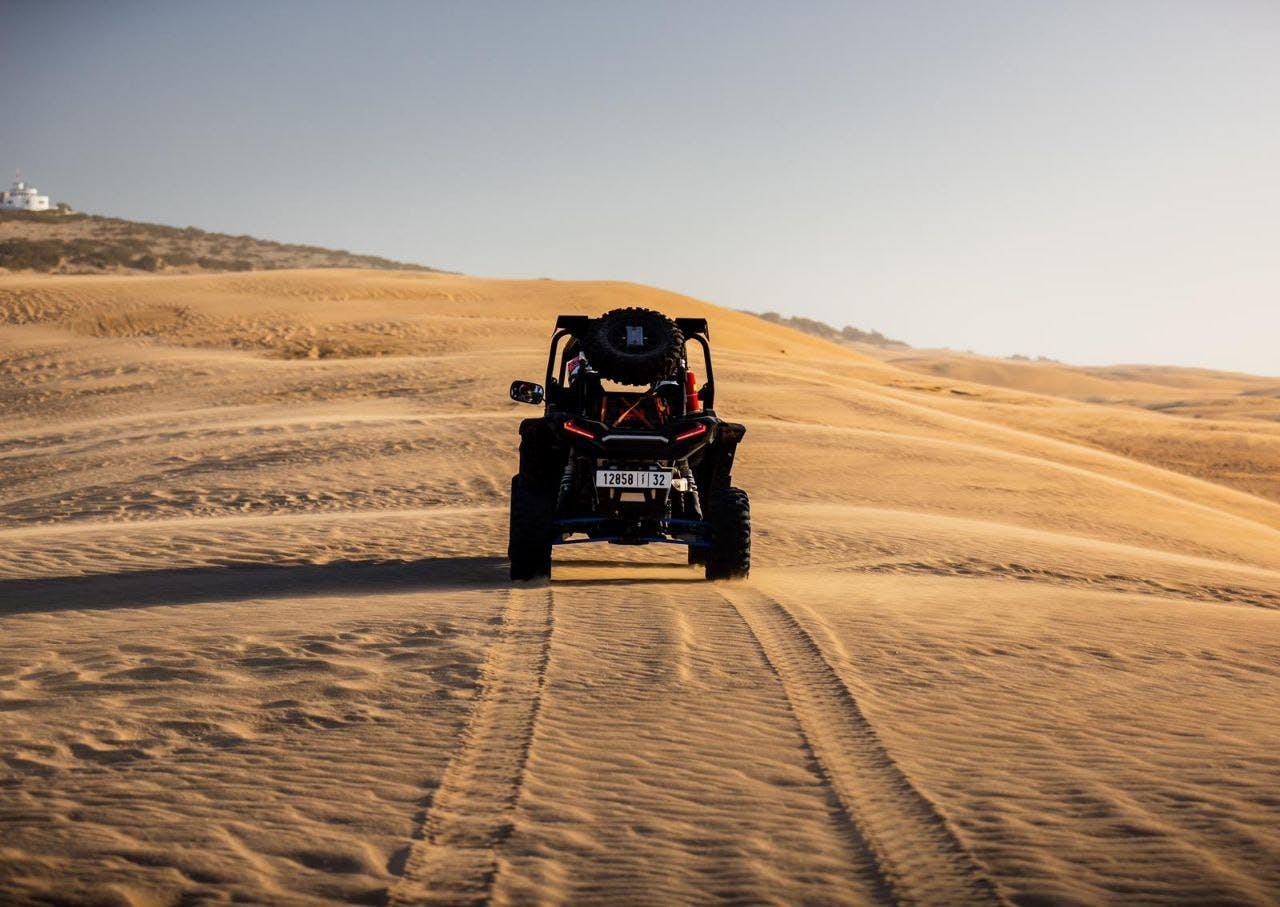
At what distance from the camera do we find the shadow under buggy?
1059 cm

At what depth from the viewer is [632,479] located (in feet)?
34.7

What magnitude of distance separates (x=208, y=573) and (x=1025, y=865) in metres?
8.97

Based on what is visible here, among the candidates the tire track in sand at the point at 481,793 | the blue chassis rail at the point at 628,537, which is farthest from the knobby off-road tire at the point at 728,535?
the tire track in sand at the point at 481,793

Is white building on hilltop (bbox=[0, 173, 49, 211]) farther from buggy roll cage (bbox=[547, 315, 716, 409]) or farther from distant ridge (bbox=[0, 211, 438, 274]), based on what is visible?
buggy roll cage (bbox=[547, 315, 716, 409])

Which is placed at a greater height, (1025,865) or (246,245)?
(246,245)

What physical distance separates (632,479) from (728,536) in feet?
3.52

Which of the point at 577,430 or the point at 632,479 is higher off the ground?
the point at 577,430

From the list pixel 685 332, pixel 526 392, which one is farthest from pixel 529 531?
pixel 685 332

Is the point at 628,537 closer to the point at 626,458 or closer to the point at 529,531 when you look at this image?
the point at 626,458

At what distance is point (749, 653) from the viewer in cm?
829

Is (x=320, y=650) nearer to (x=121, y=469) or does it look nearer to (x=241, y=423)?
(x=121, y=469)

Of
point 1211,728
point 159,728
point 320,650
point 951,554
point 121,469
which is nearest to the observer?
point 159,728

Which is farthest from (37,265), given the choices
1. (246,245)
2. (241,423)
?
(241,423)

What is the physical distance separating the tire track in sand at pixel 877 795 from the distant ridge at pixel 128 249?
69.7 m
